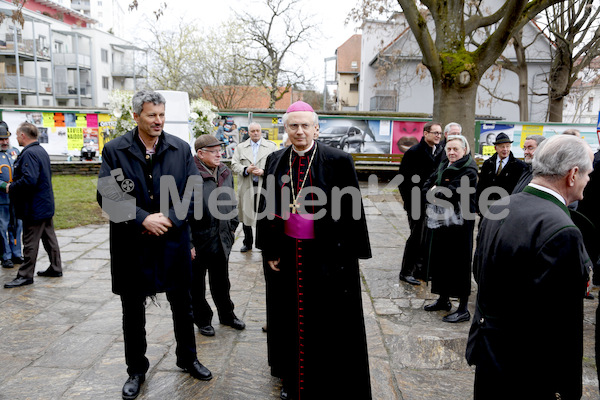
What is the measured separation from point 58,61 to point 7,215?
4170 centimetres

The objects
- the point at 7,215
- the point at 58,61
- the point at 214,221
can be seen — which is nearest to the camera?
the point at 214,221

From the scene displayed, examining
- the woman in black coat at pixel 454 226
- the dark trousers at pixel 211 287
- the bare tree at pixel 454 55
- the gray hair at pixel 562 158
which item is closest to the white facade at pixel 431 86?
the bare tree at pixel 454 55

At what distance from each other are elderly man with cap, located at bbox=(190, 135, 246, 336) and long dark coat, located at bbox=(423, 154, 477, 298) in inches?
83.5

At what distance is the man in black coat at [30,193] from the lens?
540 cm

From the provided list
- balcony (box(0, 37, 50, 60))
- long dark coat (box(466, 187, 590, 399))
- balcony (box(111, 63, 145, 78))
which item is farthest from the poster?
balcony (box(111, 63, 145, 78))

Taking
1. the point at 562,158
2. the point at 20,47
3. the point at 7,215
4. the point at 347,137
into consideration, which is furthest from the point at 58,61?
the point at 562,158

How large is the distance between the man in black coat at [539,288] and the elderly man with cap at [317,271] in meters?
0.99

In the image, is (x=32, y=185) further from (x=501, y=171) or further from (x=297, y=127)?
(x=501, y=171)

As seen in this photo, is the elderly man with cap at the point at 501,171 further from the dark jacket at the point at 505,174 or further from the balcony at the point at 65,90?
the balcony at the point at 65,90

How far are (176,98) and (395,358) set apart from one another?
7474mm

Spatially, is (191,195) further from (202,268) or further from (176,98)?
(176,98)

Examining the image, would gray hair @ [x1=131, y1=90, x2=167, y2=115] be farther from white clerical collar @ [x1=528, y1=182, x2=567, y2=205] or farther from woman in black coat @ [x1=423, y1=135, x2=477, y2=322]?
woman in black coat @ [x1=423, y1=135, x2=477, y2=322]

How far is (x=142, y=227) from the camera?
3027 millimetres

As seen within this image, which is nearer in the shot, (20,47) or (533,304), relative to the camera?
(533,304)
